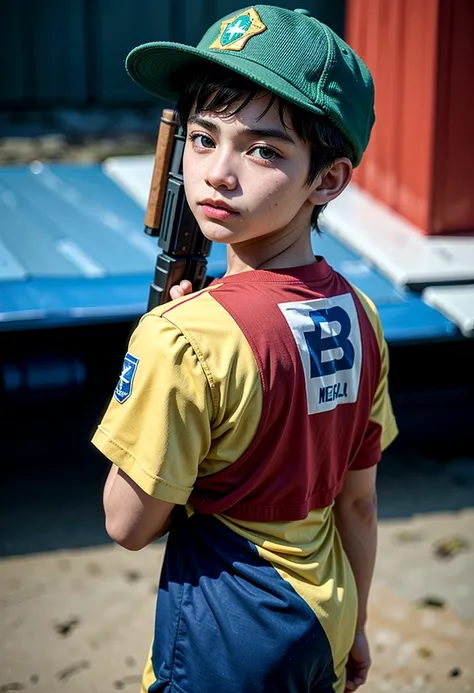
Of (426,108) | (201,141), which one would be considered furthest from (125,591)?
(426,108)

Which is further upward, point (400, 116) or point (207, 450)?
point (207, 450)

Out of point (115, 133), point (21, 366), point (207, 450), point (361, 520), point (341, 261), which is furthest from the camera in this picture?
point (115, 133)

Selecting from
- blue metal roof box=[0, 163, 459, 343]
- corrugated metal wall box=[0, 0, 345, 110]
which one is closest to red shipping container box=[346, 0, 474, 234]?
blue metal roof box=[0, 163, 459, 343]

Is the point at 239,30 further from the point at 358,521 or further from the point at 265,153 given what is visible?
the point at 358,521

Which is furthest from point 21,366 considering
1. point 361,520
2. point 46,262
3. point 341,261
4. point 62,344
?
point 361,520

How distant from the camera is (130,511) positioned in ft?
4.75

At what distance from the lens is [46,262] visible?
393 centimetres

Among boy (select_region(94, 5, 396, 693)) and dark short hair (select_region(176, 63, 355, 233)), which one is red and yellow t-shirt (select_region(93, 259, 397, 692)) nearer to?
boy (select_region(94, 5, 396, 693))

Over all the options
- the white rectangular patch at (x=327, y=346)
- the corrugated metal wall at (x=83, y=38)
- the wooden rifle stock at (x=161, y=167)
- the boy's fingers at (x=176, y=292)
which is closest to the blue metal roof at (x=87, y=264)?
the wooden rifle stock at (x=161, y=167)

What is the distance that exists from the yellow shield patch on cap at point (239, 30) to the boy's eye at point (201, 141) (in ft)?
0.43

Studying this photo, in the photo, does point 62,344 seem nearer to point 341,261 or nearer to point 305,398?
point 341,261

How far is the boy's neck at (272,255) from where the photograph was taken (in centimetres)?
154

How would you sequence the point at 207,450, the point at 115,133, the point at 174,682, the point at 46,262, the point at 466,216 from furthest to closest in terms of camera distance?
1. the point at 115,133
2. the point at 466,216
3. the point at 46,262
4. the point at 174,682
5. the point at 207,450

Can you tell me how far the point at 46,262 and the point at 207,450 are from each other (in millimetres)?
2626
